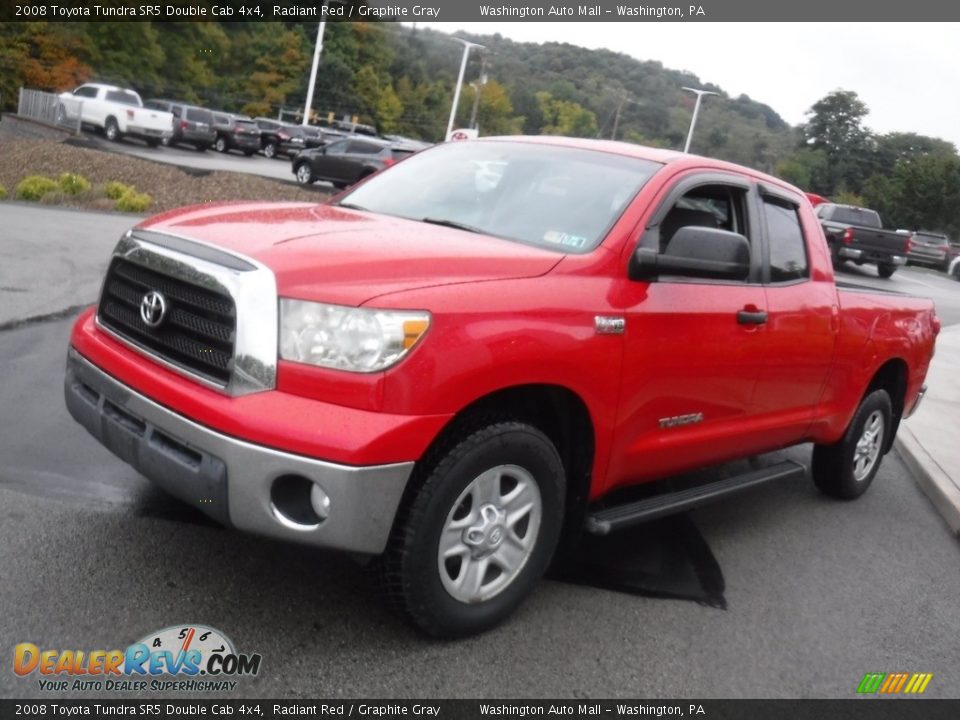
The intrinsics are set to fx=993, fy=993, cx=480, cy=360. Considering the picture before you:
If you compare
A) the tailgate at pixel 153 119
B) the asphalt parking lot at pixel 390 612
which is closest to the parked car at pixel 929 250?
the tailgate at pixel 153 119

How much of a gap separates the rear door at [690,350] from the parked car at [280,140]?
3871cm

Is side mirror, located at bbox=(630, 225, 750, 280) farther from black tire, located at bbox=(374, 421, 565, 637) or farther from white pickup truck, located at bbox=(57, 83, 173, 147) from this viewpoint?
white pickup truck, located at bbox=(57, 83, 173, 147)

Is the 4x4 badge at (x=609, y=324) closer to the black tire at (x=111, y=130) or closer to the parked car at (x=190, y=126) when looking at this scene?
the black tire at (x=111, y=130)

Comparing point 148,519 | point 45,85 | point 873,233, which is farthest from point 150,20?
point 148,519

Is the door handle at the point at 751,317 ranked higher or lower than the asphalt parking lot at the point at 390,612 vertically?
higher

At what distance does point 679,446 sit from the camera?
441 centimetres

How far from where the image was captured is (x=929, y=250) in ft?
128

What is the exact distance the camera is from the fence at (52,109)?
109ft

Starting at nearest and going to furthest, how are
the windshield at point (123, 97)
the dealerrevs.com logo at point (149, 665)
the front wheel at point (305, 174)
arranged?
the dealerrevs.com logo at point (149, 665)
the front wheel at point (305, 174)
the windshield at point (123, 97)

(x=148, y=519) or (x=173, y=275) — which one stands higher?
(x=173, y=275)

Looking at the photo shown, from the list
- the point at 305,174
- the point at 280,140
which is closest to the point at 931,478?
the point at 305,174
